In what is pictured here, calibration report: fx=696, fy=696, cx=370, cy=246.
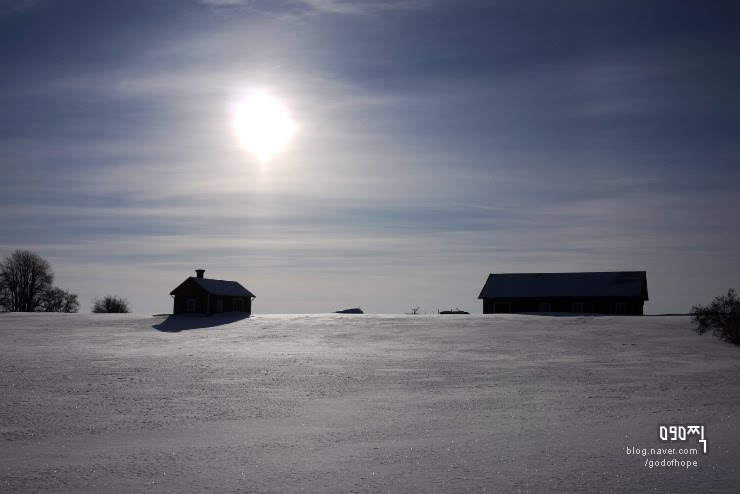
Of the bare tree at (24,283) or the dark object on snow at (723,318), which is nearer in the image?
the dark object on snow at (723,318)

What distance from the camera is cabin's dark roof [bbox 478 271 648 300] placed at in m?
76.2

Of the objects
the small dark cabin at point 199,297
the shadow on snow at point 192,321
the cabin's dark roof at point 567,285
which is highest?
the cabin's dark roof at point 567,285

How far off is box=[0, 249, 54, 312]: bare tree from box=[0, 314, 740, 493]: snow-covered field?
74508 mm

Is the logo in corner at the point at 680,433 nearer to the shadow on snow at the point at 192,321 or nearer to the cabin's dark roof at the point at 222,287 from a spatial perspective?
the shadow on snow at the point at 192,321

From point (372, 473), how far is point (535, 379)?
A: 1336cm

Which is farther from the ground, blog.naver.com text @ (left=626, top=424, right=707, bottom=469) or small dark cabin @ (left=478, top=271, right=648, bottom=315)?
small dark cabin @ (left=478, top=271, right=648, bottom=315)

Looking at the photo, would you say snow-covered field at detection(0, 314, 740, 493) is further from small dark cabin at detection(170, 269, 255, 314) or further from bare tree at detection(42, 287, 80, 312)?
bare tree at detection(42, 287, 80, 312)

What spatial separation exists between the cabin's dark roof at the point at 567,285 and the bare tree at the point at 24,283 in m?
66.3

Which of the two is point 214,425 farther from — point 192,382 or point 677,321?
point 677,321

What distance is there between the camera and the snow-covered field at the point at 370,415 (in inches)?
405

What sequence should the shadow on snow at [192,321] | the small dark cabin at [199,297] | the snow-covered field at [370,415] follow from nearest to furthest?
the snow-covered field at [370,415], the shadow on snow at [192,321], the small dark cabin at [199,297]

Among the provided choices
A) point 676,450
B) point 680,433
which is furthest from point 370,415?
point 676,450

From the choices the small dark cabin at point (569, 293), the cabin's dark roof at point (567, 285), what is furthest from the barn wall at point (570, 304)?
the cabin's dark roof at point (567, 285)

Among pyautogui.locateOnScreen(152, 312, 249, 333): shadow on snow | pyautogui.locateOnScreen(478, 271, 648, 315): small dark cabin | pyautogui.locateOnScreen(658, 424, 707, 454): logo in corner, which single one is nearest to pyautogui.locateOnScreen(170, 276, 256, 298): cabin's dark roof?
pyautogui.locateOnScreen(152, 312, 249, 333): shadow on snow
